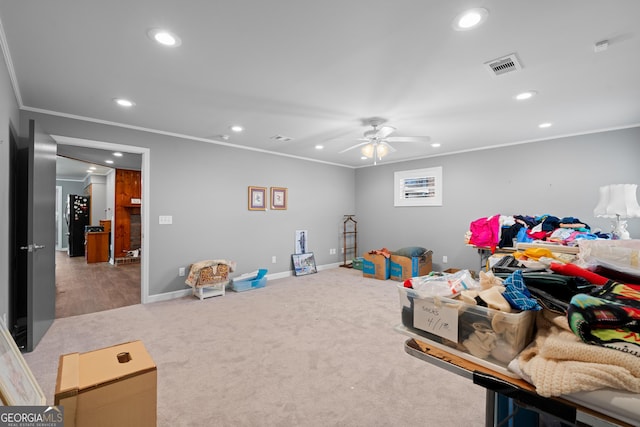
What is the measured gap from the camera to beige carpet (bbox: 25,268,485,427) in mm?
1821

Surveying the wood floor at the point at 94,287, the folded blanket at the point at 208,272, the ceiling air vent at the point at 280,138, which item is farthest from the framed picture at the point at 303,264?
the wood floor at the point at 94,287

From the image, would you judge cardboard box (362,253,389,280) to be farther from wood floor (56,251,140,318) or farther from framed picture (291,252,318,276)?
wood floor (56,251,140,318)

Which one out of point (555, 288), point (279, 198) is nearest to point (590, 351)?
point (555, 288)

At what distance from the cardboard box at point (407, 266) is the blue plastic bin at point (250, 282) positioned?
7.80ft

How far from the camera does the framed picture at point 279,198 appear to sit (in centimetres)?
550

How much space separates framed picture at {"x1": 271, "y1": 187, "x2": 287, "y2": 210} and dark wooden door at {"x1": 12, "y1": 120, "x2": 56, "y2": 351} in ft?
10.2

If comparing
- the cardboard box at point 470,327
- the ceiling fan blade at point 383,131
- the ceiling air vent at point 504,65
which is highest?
the ceiling air vent at point 504,65

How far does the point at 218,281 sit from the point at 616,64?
4.87m

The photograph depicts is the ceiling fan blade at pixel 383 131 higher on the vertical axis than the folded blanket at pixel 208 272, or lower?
higher

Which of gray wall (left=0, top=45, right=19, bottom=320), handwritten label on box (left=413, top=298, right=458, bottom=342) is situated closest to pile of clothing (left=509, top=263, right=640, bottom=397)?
handwritten label on box (left=413, top=298, right=458, bottom=342)

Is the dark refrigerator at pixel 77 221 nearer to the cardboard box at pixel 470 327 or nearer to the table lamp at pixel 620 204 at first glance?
the cardboard box at pixel 470 327

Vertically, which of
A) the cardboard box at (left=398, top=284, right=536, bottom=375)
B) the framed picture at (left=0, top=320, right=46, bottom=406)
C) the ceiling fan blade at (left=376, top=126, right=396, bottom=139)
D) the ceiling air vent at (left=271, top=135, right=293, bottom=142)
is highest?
the ceiling air vent at (left=271, top=135, right=293, bottom=142)

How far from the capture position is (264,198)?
17.6 ft

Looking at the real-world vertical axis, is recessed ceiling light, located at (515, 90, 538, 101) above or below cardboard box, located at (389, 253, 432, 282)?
above
